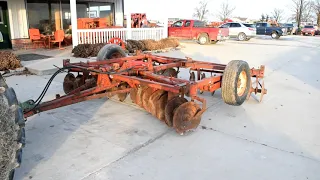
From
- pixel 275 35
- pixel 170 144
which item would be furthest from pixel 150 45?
pixel 275 35

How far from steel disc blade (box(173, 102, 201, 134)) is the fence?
32.2 feet

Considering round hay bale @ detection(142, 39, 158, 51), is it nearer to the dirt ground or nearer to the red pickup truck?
the red pickup truck

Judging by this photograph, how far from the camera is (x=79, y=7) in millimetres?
A: 16453

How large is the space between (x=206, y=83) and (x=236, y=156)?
1318 mm

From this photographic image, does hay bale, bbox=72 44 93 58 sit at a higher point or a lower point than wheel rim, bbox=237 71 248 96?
higher

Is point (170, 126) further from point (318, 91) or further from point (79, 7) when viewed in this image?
point (79, 7)

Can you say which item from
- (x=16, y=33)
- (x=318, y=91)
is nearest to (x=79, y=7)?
(x=16, y=33)

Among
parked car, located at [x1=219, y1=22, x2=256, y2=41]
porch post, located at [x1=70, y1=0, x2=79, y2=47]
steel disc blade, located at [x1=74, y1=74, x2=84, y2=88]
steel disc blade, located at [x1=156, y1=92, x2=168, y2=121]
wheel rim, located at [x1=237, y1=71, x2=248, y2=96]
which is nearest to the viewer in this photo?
steel disc blade, located at [x1=156, y1=92, x2=168, y2=121]

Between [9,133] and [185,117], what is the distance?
7.51ft

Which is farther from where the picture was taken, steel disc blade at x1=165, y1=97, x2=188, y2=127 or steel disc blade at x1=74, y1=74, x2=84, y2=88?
steel disc blade at x1=74, y1=74, x2=84, y2=88

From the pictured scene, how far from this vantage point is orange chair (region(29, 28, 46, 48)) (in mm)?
13451

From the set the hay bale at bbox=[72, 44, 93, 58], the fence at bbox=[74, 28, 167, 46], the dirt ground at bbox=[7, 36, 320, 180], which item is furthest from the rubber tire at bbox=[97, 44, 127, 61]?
the fence at bbox=[74, 28, 167, 46]

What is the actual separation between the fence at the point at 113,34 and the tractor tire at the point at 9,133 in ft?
35.1

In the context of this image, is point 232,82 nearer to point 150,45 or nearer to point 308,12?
point 150,45
